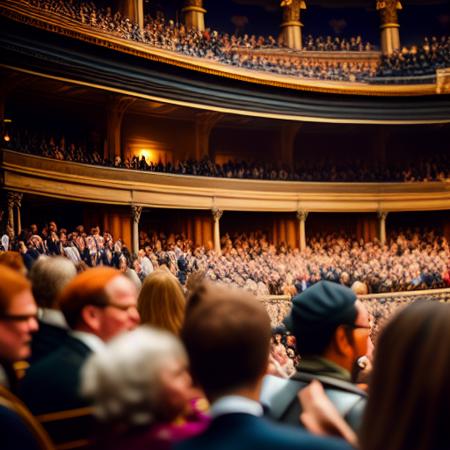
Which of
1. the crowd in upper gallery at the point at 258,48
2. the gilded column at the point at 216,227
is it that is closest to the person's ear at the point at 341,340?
the crowd in upper gallery at the point at 258,48

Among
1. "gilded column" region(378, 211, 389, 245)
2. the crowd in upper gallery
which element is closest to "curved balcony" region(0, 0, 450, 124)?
the crowd in upper gallery

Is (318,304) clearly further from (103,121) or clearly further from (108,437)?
(103,121)

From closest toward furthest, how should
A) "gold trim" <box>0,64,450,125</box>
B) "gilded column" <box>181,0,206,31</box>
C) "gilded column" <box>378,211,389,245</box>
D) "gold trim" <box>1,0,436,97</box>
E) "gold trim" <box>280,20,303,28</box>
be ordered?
"gold trim" <box>1,0,436,97</box>, "gold trim" <box>0,64,450,125</box>, "gilded column" <box>378,211,389,245</box>, "gilded column" <box>181,0,206,31</box>, "gold trim" <box>280,20,303,28</box>

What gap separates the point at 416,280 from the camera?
2155 centimetres

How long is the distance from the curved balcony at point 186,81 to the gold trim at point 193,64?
2cm

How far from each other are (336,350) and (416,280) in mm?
19026

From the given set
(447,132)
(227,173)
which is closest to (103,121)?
(227,173)

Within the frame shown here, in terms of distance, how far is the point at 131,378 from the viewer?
194cm

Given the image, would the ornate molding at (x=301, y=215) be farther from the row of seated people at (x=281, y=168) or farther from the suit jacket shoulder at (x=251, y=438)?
the suit jacket shoulder at (x=251, y=438)

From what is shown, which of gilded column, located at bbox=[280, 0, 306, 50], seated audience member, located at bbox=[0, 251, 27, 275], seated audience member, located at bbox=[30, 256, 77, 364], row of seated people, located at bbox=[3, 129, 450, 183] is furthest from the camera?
gilded column, located at bbox=[280, 0, 306, 50]

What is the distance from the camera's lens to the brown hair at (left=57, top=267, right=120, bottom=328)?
3.18m

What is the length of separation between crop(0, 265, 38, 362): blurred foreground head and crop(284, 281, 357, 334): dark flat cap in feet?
3.72

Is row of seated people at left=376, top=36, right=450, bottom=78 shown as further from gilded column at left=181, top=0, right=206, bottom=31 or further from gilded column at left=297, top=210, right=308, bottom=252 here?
gilded column at left=181, top=0, right=206, bottom=31

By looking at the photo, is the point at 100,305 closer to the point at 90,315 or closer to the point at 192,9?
the point at 90,315
